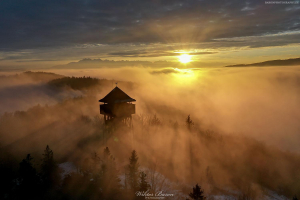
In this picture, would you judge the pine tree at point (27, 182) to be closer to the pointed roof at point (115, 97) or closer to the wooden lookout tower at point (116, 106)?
the wooden lookout tower at point (116, 106)

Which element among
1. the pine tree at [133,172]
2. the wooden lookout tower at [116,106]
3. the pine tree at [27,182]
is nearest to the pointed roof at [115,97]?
the wooden lookout tower at [116,106]

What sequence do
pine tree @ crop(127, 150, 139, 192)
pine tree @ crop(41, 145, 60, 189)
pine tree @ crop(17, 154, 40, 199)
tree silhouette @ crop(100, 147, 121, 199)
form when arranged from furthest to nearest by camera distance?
pine tree @ crop(41, 145, 60, 189) → pine tree @ crop(127, 150, 139, 192) → tree silhouette @ crop(100, 147, 121, 199) → pine tree @ crop(17, 154, 40, 199)

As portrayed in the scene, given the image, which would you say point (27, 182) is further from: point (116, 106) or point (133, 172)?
point (116, 106)

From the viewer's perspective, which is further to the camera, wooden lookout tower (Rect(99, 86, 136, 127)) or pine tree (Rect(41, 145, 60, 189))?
wooden lookout tower (Rect(99, 86, 136, 127))

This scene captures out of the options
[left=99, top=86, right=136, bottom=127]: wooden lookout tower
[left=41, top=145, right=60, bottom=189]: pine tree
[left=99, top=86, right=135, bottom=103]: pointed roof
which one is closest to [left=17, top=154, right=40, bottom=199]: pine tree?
[left=41, top=145, right=60, bottom=189]: pine tree

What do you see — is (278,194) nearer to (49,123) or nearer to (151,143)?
(151,143)

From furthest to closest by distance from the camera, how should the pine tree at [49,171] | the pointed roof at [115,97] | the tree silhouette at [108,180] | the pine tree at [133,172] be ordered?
the pointed roof at [115,97] → the pine tree at [49,171] → the pine tree at [133,172] → the tree silhouette at [108,180]

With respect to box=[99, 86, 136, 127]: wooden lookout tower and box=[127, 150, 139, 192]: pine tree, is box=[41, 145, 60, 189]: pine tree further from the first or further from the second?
box=[127, 150, 139, 192]: pine tree

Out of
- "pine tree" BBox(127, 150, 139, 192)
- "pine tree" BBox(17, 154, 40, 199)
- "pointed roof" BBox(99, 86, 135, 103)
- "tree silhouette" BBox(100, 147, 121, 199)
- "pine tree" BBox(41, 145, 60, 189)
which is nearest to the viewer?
"pine tree" BBox(17, 154, 40, 199)

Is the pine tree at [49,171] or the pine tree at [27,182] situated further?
the pine tree at [49,171]
